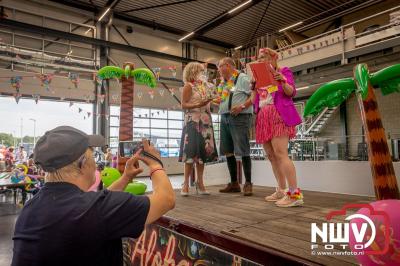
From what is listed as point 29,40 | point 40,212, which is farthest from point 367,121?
point 29,40

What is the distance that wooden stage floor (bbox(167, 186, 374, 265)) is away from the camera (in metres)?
1.24

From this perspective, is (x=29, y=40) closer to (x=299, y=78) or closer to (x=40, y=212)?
(x=299, y=78)

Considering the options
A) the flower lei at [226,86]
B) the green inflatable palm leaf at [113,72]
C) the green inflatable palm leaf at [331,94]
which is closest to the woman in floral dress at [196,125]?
the flower lei at [226,86]

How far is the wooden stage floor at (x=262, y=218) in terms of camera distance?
124cm

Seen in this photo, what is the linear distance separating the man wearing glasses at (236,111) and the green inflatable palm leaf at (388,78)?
1142 millimetres

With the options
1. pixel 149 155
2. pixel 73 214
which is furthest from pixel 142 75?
pixel 73 214

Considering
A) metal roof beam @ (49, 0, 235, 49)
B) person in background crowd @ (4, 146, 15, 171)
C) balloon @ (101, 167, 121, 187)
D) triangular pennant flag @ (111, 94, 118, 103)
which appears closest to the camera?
balloon @ (101, 167, 121, 187)

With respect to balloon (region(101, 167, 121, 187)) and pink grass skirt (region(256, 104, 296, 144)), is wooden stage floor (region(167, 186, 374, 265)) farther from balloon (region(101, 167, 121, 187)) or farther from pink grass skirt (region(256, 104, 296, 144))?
balloon (region(101, 167, 121, 187))

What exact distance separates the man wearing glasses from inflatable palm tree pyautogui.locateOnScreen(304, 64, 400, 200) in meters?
1.04

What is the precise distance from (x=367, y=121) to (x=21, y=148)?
410 inches

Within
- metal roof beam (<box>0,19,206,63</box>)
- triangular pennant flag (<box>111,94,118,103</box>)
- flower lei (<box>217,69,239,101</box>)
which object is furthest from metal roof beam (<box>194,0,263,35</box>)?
flower lei (<box>217,69,239,101</box>)

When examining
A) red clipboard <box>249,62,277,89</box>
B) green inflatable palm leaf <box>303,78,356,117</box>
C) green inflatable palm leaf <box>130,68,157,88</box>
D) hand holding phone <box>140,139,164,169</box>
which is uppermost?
green inflatable palm leaf <box>130,68,157,88</box>

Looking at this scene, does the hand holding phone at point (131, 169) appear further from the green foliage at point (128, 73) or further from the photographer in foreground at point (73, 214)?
the green foliage at point (128, 73)

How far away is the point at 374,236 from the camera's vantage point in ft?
3.11
